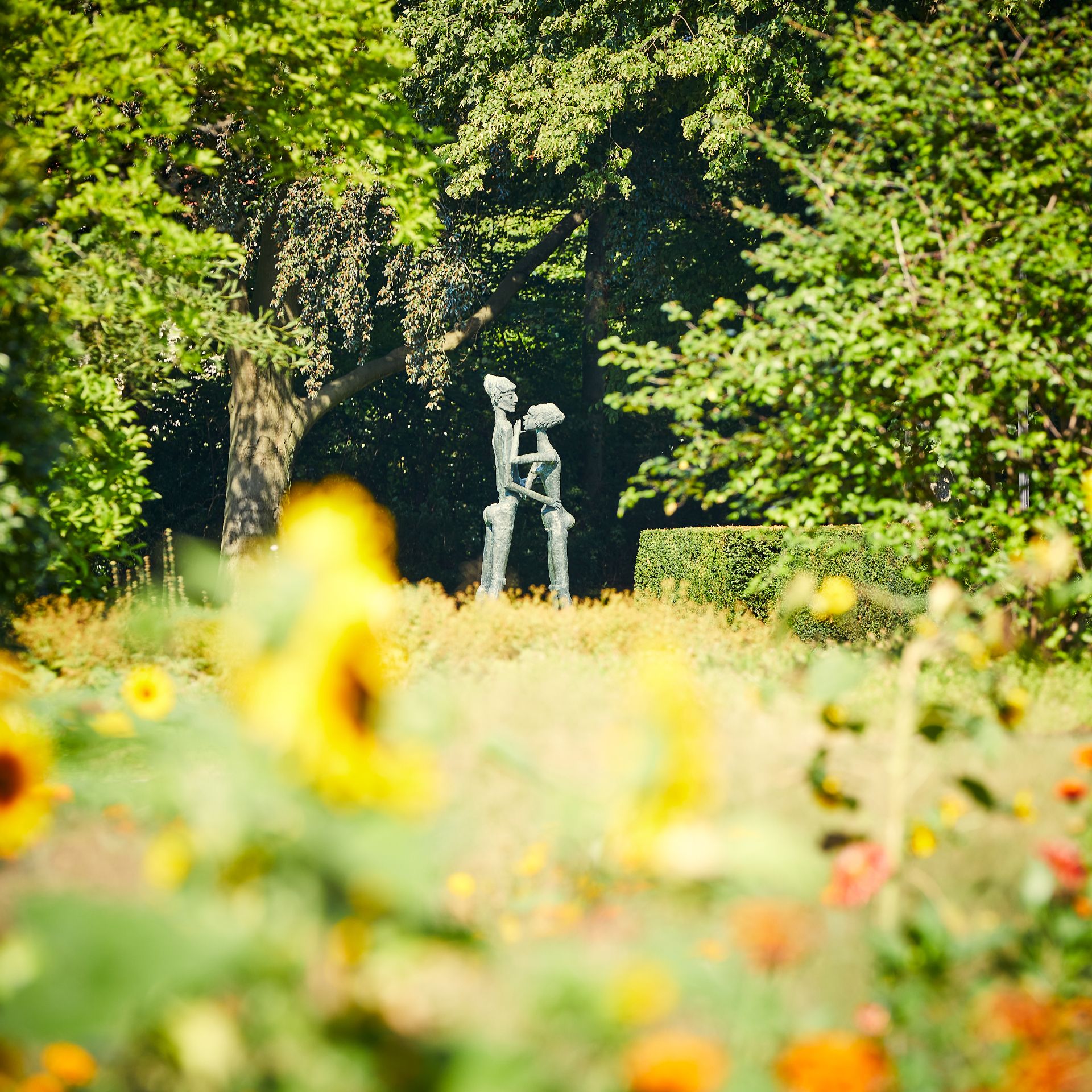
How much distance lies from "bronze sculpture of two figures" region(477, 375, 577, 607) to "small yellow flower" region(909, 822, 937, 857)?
26.4 ft

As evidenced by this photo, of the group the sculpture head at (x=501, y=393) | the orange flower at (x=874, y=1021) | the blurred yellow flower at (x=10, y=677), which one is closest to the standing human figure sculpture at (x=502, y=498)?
the sculpture head at (x=501, y=393)

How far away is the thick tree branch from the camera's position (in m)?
14.2

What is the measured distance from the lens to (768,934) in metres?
1.67

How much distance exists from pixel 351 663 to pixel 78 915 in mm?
399

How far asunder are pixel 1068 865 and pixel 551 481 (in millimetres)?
8817

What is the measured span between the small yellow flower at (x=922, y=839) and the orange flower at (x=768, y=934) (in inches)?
28.8

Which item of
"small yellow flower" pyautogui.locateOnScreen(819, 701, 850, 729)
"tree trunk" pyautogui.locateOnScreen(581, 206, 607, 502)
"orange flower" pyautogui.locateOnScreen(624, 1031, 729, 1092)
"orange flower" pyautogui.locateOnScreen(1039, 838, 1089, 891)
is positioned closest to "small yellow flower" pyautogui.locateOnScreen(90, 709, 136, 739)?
"orange flower" pyautogui.locateOnScreen(624, 1031, 729, 1092)

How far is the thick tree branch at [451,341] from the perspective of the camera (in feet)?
46.7

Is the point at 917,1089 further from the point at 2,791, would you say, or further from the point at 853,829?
the point at 2,791

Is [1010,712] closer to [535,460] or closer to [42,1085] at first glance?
[42,1085]

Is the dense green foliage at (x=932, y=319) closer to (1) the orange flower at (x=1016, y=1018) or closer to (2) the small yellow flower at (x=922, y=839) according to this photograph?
(2) the small yellow flower at (x=922, y=839)

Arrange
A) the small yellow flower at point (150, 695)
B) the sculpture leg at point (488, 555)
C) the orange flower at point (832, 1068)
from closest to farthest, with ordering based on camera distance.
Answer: the orange flower at point (832, 1068), the small yellow flower at point (150, 695), the sculpture leg at point (488, 555)

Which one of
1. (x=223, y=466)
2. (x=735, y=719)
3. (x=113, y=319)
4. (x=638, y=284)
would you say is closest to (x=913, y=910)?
(x=735, y=719)

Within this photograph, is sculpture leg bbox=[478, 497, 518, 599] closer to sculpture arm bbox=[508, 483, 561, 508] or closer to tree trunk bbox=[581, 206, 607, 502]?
sculpture arm bbox=[508, 483, 561, 508]
